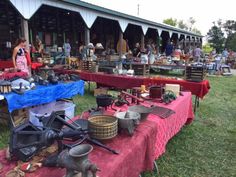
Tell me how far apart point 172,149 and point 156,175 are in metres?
0.81

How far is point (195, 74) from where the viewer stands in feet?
17.9

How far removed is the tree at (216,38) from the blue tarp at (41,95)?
38003mm

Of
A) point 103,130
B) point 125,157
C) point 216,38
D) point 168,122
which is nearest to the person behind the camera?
point 125,157

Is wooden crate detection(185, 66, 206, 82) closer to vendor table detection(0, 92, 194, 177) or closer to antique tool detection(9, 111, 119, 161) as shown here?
vendor table detection(0, 92, 194, 177)

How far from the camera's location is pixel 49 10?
41.7 ft

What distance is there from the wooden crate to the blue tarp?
2.70 m

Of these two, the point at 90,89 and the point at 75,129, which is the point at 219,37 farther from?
the point at 75,129

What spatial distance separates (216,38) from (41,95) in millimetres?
40832

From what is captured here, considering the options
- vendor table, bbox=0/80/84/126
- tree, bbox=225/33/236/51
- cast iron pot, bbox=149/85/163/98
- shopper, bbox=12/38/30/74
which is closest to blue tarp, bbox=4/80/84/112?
vendor table, bbox=0/80/84/126

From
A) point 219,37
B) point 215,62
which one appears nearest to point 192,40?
point 219,37

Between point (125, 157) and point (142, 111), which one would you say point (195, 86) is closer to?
point (142, 111)

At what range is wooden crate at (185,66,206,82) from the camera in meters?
5.40

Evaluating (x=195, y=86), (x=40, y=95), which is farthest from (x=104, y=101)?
(x=195, y=86)

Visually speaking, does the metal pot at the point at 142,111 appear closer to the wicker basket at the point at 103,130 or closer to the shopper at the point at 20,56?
the wicker basket at the point at 103,130
